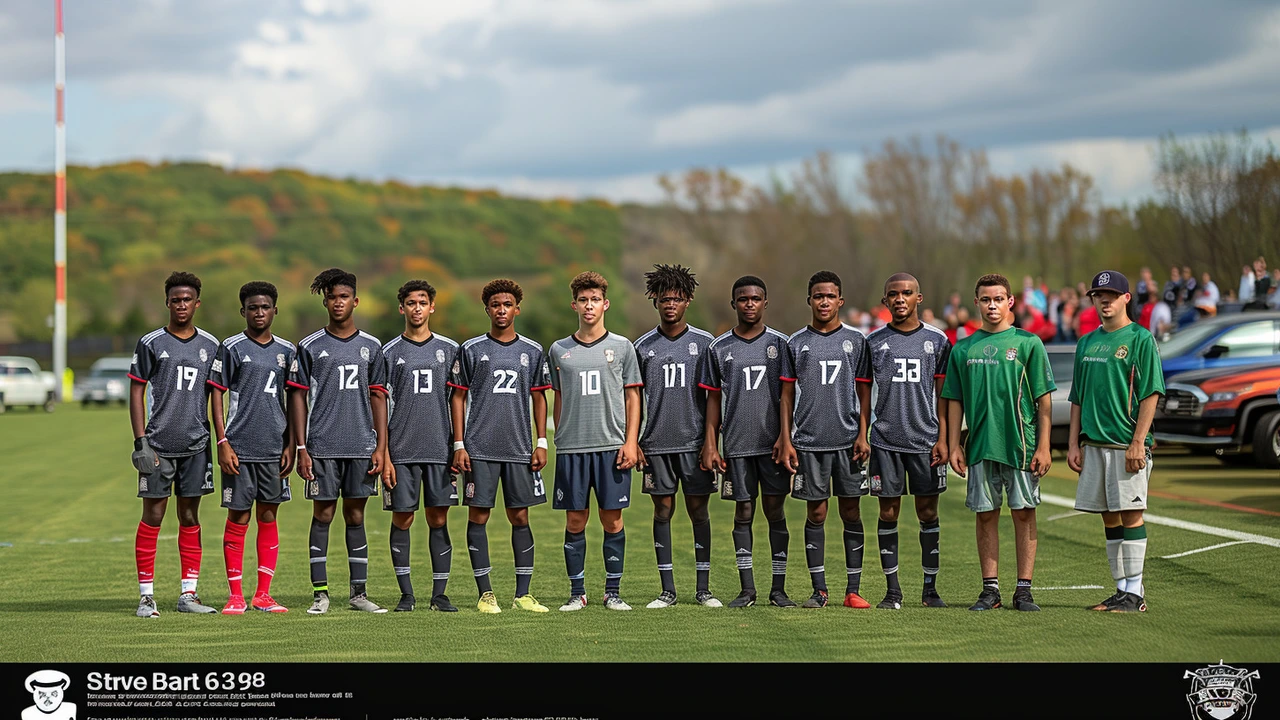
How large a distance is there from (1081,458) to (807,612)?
1939 mm

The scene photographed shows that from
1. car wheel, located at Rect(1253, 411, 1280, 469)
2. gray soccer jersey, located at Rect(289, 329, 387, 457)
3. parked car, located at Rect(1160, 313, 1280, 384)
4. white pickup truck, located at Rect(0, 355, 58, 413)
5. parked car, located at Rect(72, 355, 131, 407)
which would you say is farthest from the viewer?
parked car, located at Rect(72, 355, 131, 407)

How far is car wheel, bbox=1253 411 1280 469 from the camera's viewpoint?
52.7 feet

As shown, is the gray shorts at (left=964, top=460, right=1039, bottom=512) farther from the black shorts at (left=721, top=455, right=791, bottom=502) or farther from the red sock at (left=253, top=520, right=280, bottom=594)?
the red sock at (left=253, top=520, right=280, bottom=594)

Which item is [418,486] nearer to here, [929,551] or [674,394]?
[674,394]

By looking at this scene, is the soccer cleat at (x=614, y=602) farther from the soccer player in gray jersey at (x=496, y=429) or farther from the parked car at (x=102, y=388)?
the parked car at (x=102, y=388)

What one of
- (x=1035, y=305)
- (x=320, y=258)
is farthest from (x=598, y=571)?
(x=320, y=258)

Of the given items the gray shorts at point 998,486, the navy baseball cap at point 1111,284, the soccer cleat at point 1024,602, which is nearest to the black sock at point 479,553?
the gray shorts at point 998,486

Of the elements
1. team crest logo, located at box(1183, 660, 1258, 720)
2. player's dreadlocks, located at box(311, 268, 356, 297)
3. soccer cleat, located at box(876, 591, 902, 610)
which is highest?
player's dreadlocks, located at box(311, 268, 356, 297)

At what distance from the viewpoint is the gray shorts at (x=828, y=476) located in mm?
8211

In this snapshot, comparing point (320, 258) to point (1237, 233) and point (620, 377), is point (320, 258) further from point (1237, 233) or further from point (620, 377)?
point (620, 377)

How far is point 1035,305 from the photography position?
28266mm

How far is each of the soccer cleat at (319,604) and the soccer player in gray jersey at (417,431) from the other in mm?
443

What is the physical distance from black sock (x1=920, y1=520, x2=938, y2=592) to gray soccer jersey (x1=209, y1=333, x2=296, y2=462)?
4.05 m

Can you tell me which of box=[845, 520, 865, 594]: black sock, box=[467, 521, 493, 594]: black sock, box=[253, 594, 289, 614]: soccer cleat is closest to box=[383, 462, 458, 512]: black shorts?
box=[467, 521, 493, 594]: black sock
